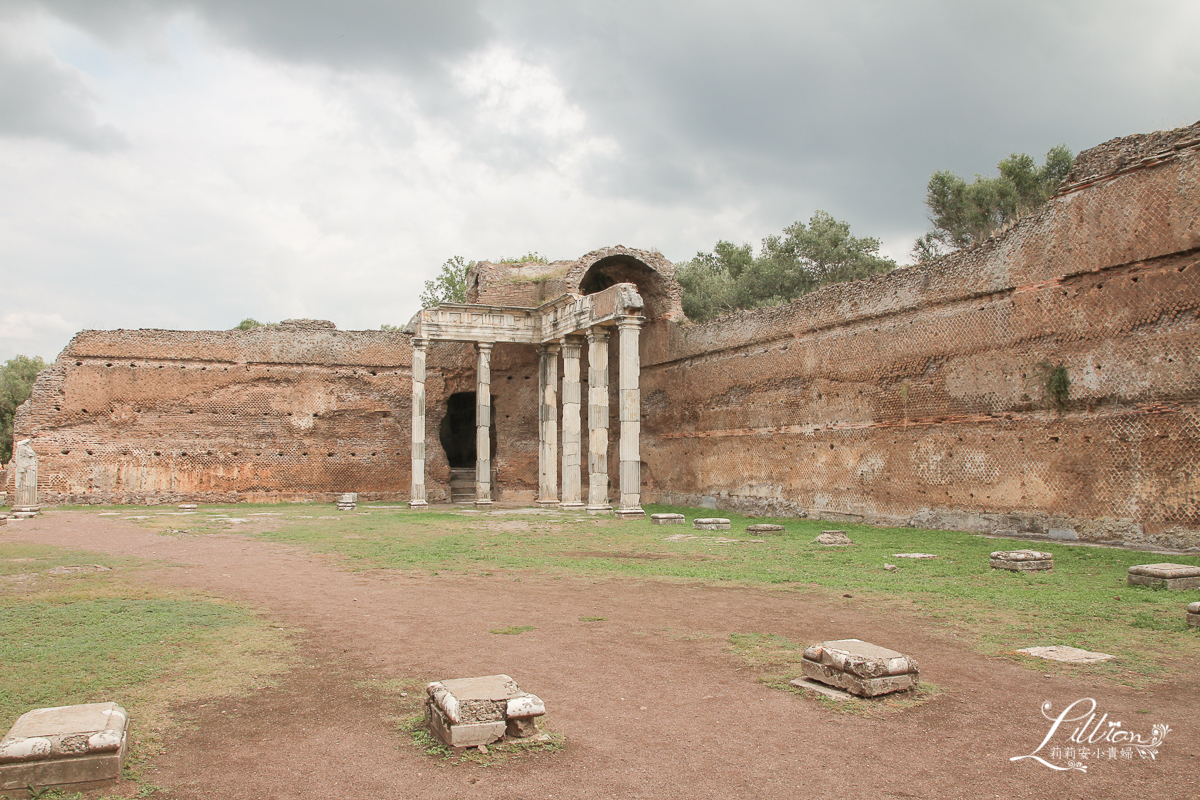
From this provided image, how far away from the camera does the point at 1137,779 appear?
137 inches

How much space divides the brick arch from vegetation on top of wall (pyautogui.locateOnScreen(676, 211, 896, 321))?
39.1ft

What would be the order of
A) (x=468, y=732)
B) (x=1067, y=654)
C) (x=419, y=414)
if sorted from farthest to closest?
(x=419, y=414)
(x=1067, y=654)
(x=468, y=732)

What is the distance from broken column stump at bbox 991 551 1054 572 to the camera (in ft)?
30.2

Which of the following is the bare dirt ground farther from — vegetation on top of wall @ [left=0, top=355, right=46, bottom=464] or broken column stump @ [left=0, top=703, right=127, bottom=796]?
vegetation on top of wall @ [left=0, top=355, right=46, bottom=464]

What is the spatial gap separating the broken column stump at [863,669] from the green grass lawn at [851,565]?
117 cm

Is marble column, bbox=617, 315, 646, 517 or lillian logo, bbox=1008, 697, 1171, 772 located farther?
marble column, bbox=617, 315, 646, 517

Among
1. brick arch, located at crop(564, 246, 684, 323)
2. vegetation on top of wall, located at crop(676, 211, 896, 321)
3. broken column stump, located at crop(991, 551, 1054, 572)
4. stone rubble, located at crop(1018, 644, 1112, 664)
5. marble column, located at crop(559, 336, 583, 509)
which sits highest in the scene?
vegetation on top of wall, located at crop(676, 211, 896, 321)

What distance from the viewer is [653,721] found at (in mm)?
4254

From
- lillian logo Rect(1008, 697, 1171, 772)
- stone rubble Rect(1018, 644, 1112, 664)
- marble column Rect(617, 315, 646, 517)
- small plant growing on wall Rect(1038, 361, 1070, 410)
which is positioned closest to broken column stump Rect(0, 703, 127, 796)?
lillian logo Rect(1008, 697, 1171, 772)

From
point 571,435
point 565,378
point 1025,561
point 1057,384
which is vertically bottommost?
point 1025,561

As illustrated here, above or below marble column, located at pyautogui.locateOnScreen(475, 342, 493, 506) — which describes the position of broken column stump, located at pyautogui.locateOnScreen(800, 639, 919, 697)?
below

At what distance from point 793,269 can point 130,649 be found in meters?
34.0

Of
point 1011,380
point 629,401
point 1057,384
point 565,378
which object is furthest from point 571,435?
point 1057,384

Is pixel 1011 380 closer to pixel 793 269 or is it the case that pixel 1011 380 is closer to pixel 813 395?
pixel 813 395
